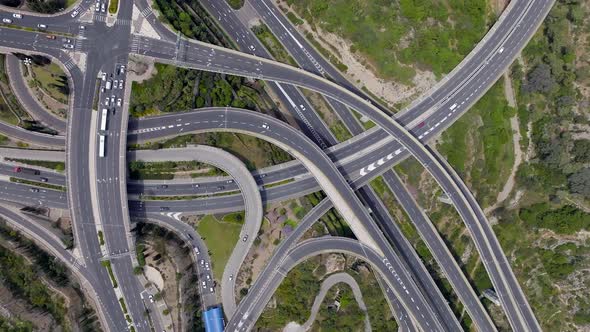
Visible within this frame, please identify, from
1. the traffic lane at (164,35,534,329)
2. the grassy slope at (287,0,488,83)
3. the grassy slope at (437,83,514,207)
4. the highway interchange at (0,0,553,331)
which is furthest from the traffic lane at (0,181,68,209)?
the grassy slope at (437,83,514,207)

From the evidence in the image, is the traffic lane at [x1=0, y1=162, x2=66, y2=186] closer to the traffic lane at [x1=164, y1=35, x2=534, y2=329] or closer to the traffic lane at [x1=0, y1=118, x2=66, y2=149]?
the traffic lane at [x1=0, y1=118, x2=66, y2=149]

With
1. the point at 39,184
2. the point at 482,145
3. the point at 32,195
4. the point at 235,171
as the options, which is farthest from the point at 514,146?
the point at 32,195

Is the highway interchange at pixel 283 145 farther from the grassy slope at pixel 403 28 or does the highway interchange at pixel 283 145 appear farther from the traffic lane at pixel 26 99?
the grassy slope at pixel 403 28

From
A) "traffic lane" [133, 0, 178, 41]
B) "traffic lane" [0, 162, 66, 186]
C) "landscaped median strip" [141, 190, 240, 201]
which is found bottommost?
"landscaped median strip" [141, 190, 240, 201]

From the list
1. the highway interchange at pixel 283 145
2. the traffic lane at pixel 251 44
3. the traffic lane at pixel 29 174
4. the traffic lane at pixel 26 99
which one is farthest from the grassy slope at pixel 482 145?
the traffic lane at pixel 29 174

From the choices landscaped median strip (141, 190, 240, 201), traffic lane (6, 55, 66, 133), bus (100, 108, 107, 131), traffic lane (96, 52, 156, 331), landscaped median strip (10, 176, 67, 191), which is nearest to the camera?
traffic lane (6, 55, 66, 133)

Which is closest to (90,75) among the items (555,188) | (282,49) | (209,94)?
(209,94)
